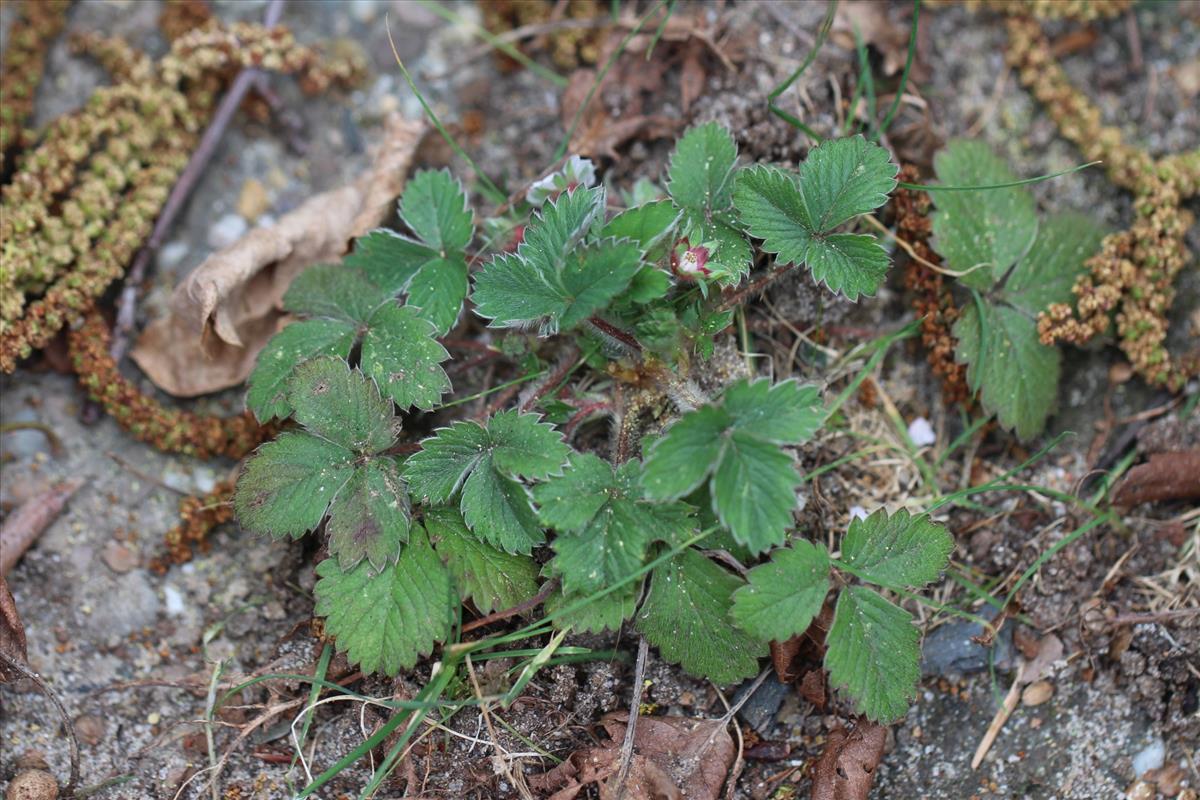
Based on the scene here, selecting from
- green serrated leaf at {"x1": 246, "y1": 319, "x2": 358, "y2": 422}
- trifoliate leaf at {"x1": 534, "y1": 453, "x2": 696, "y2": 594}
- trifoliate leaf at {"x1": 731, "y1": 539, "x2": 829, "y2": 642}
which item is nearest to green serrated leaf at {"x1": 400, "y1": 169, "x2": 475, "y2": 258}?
green serrated leaf at {"x1": 246, "y1": 319, "x2": 358, "y2": 422}

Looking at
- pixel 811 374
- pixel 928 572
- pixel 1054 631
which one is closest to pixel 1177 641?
pixel 1054 631

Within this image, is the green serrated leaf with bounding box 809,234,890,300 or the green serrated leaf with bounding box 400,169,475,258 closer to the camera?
the green serrated leaf with bounding box 809,234,890,300

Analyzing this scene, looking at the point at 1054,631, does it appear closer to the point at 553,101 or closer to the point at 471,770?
the point at 471,770

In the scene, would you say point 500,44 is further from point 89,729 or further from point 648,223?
point 89,729

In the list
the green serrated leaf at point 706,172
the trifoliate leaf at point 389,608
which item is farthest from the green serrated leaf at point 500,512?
the green serrated leaf at point 706,172

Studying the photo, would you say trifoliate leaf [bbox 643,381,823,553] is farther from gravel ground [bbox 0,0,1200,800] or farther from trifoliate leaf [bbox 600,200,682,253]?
gravel ground [bbox 0,0,1200,800]

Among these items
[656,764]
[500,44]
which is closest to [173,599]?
[656,764]

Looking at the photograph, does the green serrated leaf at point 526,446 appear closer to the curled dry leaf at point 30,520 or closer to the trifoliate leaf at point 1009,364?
the trifoliate leaf at point 1009,364
